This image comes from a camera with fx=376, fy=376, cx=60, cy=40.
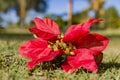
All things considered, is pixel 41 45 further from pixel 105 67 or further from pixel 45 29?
pixel 105 67

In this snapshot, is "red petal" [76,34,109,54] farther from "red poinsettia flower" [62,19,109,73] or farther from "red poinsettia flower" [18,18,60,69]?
"red poinsettia flower" [18,18,60,69]

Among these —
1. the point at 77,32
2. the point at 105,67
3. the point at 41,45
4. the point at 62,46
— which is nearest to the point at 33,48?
the point at 41,45


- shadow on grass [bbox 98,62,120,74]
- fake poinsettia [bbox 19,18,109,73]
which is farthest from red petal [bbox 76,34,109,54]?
shadow on grass [bbox 98,62,120,74]

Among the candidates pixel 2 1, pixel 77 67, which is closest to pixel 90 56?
pixel 77 67

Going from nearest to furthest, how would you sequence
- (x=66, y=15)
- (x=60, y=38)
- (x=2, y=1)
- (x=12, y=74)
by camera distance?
(x=12, y=74) < (x=60, y=38) < (x=66, y=15) < (x=2, y=1)

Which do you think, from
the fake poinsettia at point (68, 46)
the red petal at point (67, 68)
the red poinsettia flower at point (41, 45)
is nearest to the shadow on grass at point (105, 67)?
the fake poinsettia at point (68, 46)

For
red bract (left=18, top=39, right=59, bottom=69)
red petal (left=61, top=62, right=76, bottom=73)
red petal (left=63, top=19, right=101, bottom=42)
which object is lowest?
red petal (left=61, top=62, right=76, bottom=73)

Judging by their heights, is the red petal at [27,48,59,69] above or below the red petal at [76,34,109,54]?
below

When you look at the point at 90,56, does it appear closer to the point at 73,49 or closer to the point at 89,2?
the point at 73,49
